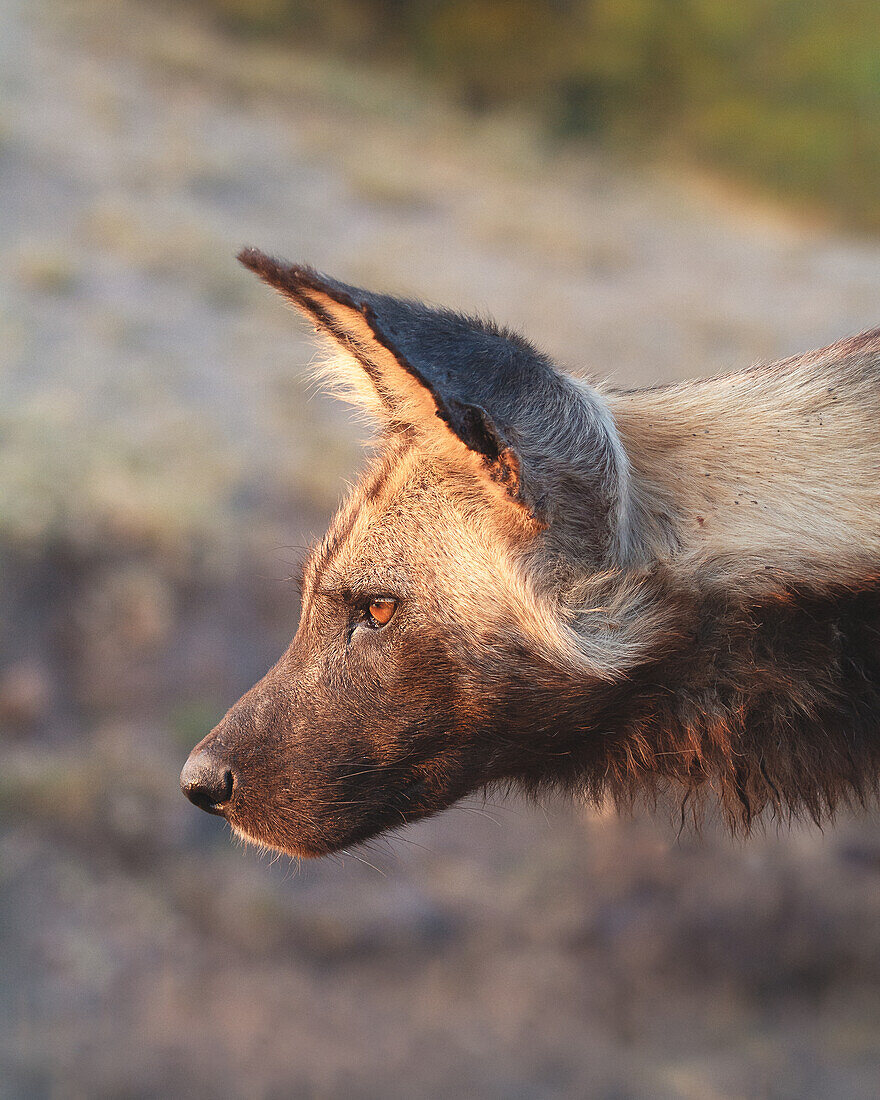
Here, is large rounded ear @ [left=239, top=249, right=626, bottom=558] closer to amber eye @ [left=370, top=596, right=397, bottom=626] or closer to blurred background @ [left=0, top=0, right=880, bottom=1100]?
amber eye @ [left=370, top=596, right=397, bottom=626]

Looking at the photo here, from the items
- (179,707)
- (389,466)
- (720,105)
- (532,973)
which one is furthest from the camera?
(720,105)

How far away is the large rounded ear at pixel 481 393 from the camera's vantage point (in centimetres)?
201

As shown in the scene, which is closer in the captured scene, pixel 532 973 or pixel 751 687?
pixel 751 687

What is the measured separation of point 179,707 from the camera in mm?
5684

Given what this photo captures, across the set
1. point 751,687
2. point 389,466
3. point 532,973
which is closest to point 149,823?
point 532,973

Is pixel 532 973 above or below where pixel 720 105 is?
below

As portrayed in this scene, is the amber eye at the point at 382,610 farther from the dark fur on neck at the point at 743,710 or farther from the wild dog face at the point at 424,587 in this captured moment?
the dark fur on neck at the point at 743,710

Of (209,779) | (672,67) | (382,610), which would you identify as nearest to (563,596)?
(382,610)

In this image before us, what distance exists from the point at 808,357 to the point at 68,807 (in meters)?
4.03

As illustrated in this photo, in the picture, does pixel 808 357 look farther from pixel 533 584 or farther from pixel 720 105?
pixel 720 105

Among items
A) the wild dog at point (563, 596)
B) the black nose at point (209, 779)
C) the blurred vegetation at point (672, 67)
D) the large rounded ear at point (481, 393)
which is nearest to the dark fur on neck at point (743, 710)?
the wild dog at point (563, 596)

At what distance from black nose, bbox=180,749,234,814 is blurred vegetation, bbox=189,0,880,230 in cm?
951

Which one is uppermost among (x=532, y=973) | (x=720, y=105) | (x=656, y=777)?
(x=720, y=105)

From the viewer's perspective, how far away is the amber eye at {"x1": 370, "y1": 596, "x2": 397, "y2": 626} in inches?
→ 98.5
